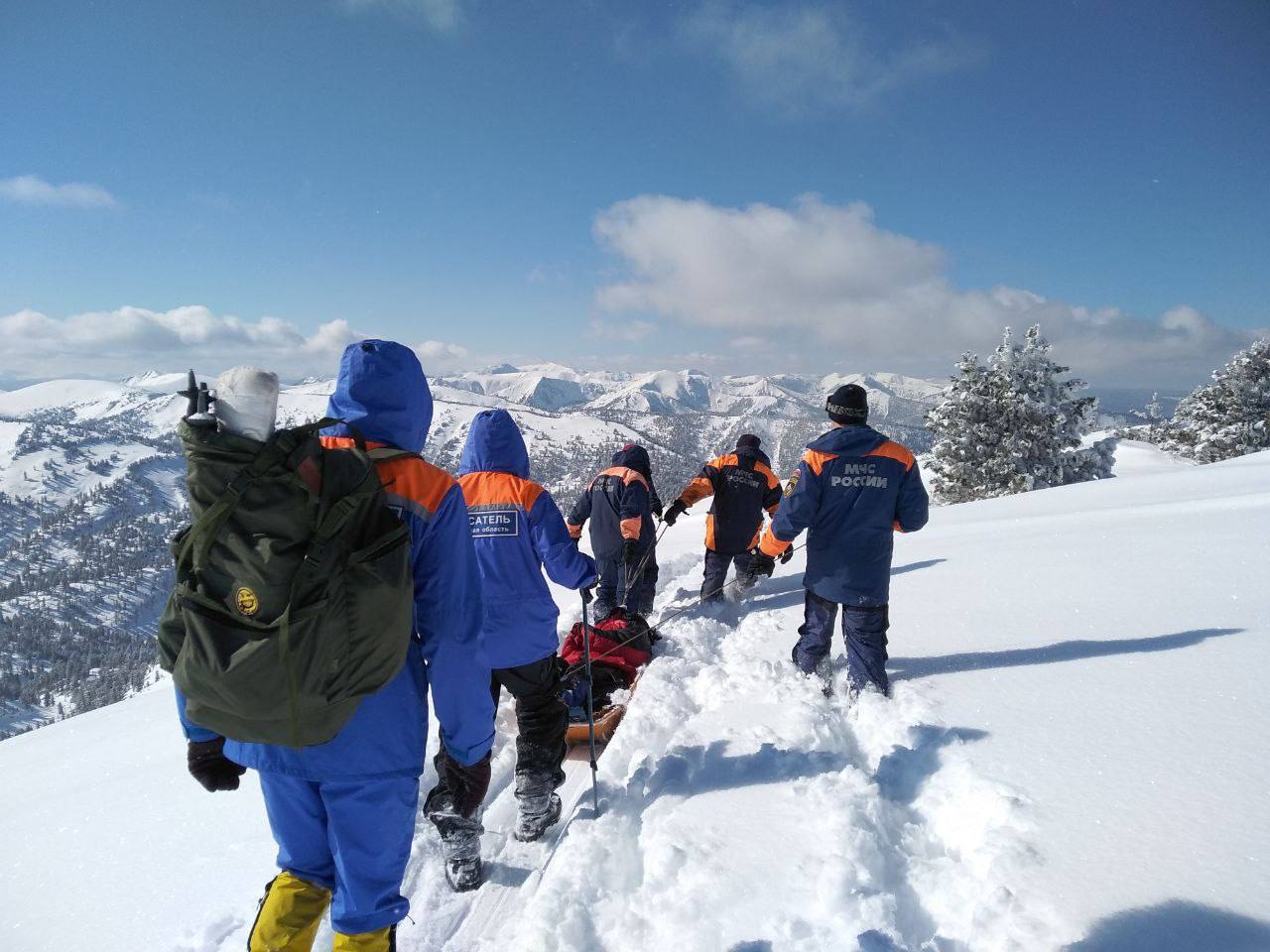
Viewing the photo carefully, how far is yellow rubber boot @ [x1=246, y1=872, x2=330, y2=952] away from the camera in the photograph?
1.98 metres

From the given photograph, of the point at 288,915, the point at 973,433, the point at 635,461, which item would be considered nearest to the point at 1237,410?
the point at 973,433

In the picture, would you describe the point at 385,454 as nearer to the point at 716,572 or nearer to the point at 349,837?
the point at 349,837

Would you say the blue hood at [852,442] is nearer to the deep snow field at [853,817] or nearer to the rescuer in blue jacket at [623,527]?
the deep snow field at [853,817]

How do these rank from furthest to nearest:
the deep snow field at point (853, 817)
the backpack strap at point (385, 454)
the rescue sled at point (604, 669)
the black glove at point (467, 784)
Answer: the rescue sled at point (604, 669) < the black glove at point (467, 784) < the deep snow field at point (853, 817) < the backpack strap at point (385, 454)

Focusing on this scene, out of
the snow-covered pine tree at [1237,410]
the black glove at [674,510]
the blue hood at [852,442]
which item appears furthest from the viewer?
the snow-covered pine tree at [1237,410]

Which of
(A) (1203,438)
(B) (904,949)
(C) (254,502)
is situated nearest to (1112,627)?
(B) (904,949)

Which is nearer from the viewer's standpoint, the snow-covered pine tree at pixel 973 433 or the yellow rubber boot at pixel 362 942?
the yellow rubber boot at pixel 362 942

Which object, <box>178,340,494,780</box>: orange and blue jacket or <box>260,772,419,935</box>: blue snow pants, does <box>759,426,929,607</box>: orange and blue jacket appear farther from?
<box>260,772,419,935</box>: blue snow pants

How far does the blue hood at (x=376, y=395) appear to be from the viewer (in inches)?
91.4

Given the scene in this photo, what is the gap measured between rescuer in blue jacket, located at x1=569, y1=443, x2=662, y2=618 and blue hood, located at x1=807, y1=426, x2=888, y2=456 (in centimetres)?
253

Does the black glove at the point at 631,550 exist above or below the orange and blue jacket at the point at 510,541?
below

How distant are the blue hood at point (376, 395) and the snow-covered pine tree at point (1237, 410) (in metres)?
33.4

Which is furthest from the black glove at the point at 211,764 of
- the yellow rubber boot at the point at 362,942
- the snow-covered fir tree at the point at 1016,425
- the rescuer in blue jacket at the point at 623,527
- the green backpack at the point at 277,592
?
the snow-covered fir tree at the point at 1016,425

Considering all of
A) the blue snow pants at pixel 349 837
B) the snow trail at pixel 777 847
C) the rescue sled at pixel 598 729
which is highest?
the blue snow pants at pixel 349 837
